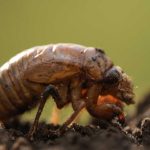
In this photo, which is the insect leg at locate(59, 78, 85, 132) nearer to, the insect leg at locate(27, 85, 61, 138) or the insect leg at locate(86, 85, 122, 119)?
the insect leg at locate(86, 85, 122, 119)

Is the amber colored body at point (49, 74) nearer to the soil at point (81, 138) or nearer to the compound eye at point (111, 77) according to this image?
the compound eye at point (111, 77)

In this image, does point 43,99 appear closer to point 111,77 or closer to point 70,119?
point 70,119

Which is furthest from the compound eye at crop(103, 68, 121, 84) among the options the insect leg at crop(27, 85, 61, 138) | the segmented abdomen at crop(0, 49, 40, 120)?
the segmented abdomen at crop(0, 49, 40, 120)

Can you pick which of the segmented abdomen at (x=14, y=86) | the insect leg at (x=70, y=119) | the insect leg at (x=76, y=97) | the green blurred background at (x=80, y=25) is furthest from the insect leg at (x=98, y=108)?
the green blurred background at (x=80, y=25)

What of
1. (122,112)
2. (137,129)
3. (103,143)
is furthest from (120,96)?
(103,143)

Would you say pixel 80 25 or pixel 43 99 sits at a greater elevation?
pixel 43 99

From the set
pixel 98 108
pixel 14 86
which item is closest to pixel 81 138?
pixel 98 108
